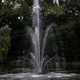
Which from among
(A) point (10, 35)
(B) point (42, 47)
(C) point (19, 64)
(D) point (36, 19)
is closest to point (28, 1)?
(D) point (36, 19)

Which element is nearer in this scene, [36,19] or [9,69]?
[9,69]

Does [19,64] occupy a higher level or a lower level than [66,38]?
lower

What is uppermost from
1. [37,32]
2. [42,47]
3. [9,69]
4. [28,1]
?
[28,1]

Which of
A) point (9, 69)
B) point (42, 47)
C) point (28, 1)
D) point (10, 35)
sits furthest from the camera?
point (28, 1)

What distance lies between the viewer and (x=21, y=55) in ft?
46.6

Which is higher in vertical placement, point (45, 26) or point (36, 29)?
point (45, 26)

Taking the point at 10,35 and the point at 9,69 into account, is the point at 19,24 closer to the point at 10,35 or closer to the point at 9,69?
the point at 10,35

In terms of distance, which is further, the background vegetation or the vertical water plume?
the background vegetation

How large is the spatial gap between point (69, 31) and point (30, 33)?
213 cm

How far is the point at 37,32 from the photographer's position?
14.4 meters

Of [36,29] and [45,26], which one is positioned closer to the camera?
[36,29]

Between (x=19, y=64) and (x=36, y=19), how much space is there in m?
3.10

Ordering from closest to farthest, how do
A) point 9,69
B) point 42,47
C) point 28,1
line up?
1. point 9,69
2. point 42,47
3. point 28,1

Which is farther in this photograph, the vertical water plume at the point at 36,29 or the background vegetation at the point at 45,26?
the background vegetation at the point at 45,26
